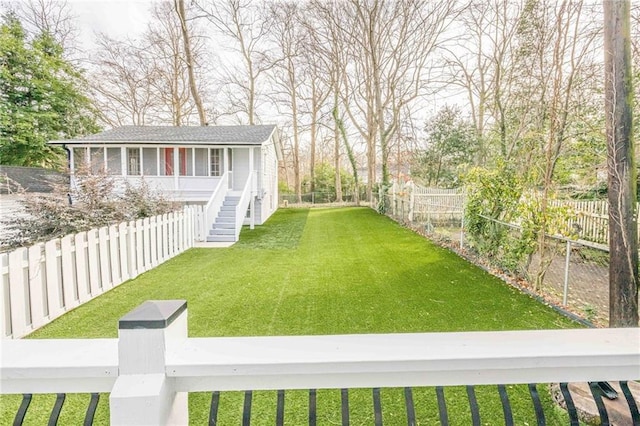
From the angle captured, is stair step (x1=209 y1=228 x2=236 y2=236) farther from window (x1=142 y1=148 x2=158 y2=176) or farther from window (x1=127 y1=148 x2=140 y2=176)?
window (x1=127 y1=148 x2=140 y2=176)

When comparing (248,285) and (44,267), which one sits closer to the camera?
(44,267)

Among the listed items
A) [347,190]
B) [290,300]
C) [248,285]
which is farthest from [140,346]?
[347,190]

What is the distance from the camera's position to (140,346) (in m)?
1.00

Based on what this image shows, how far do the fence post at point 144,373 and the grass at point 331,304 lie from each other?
139 centimetres

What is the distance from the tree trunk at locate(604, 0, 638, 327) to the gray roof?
39.5 ft

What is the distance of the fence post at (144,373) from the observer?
3.14ft

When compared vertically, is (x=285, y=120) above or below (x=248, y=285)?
above

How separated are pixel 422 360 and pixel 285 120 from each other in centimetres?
2566

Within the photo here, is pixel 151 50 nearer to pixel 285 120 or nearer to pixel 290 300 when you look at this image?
pixel 285 120

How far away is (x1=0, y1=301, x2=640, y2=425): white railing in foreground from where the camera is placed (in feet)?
3.29

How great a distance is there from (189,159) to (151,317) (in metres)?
14.7

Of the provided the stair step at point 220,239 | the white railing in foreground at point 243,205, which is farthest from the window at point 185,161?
the stair step at point 220,239

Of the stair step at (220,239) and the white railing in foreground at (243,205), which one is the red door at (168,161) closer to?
the white railing in foreground at (243,205)

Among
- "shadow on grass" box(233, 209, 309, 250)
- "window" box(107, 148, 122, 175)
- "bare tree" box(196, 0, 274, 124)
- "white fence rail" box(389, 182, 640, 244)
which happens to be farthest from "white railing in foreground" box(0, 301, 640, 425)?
"bare tree" box(196, 0, 274, 124)
